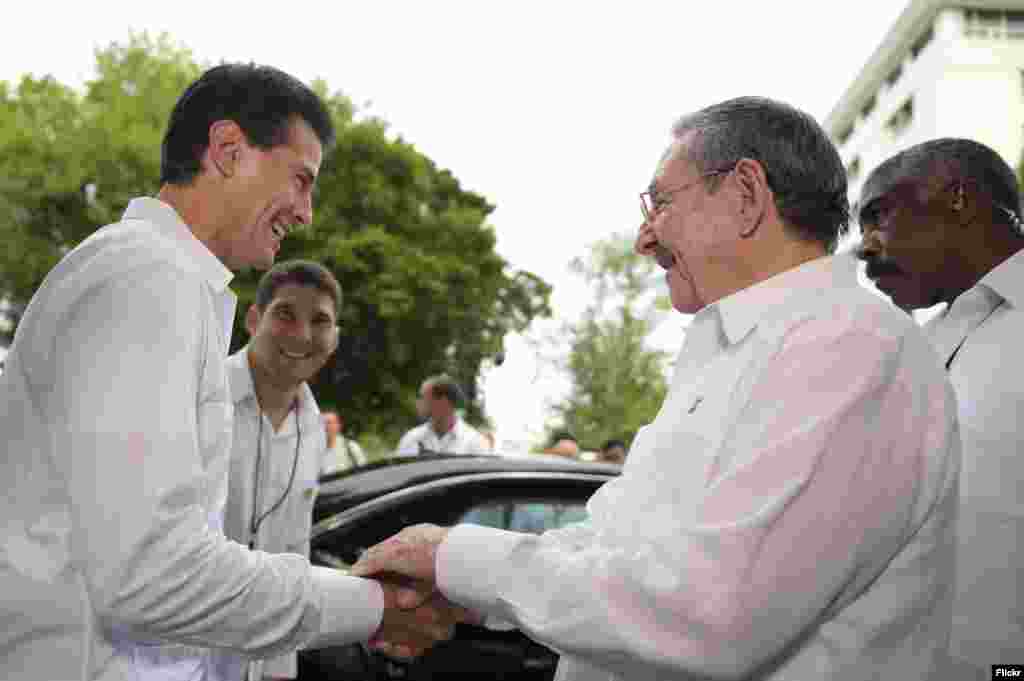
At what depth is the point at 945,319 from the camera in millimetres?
3445

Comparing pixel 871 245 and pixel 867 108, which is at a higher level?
pixel 867 108

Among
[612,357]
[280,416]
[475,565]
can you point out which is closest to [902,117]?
[612,357]

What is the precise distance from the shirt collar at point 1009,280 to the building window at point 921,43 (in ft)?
155

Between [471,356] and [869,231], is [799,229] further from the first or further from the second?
[471,356]

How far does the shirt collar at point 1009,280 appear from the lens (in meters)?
3.25

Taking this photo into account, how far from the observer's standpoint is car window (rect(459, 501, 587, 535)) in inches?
201

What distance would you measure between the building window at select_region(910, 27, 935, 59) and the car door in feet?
152

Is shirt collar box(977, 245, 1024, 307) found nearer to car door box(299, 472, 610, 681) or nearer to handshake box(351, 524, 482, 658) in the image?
handshake box(351, 524, 482, 658)

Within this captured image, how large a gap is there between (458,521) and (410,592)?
229cm

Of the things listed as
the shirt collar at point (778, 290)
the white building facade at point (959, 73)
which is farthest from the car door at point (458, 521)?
the white building facade at point (959, 73)

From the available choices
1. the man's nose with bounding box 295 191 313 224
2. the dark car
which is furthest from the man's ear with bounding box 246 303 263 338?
the man's nose with bounding box 295 191 313 224

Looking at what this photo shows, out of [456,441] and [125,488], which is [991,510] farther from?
[456,441]

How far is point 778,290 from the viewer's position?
223 centimetres

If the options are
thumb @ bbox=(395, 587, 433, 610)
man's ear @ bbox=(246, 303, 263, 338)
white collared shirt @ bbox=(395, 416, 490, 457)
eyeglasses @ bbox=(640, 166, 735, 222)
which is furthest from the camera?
white collared shirt @ bbox=(395, 416, 490, 457)
